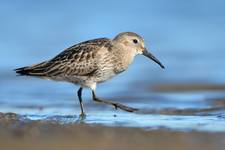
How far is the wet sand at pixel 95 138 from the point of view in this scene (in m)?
8.64

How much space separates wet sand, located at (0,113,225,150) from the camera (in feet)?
28.3

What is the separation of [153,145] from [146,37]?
39.1 ft

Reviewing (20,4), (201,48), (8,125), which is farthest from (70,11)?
(8,125)

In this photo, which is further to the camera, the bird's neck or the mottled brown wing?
the bird's neck

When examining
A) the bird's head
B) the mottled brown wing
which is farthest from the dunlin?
the bird's head

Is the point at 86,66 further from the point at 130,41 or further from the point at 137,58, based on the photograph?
the point at 137,58

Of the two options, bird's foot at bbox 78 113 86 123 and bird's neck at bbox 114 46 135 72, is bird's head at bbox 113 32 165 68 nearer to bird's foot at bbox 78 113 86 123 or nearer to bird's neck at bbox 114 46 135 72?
bird's neck at bbox 114 46 135 72

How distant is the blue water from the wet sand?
66 centimetres

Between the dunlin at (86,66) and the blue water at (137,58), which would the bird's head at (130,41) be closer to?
the dunlin at (86,66)

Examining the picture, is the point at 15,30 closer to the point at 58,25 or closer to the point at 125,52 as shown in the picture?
the point at 58,25

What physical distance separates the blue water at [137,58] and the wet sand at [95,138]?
664 mm

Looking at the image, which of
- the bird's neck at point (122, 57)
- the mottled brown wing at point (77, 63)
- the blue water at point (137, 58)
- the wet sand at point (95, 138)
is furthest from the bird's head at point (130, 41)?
the wet sand at point (95, 138)

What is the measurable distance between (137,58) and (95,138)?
29.8ft

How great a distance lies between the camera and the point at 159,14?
901 inches
